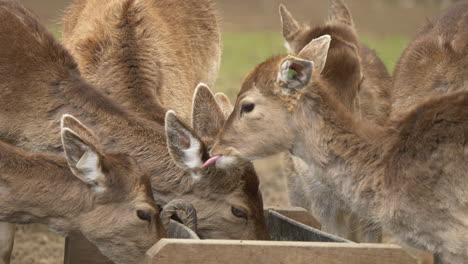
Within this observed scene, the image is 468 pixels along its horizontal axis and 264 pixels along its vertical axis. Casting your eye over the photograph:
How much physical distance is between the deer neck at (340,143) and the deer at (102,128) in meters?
0.57

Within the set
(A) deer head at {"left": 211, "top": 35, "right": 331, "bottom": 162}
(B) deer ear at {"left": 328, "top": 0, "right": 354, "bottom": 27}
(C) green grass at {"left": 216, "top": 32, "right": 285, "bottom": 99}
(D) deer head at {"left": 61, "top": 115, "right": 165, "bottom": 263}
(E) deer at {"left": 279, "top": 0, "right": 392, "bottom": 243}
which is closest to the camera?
(D) deer head at {"left": 61, "top": 115, "right": 165, "bottom": 263}

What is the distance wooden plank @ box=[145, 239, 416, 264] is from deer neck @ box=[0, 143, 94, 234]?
3.06ft

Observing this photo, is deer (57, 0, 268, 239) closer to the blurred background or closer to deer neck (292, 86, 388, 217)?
deer neck (292, 86, 388, 217)

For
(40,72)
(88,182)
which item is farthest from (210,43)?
(88,182)

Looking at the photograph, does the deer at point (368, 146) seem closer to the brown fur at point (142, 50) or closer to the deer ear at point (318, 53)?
the deer ear at point (318, 53)

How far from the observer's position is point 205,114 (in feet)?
24.7

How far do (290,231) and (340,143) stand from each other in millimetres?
751

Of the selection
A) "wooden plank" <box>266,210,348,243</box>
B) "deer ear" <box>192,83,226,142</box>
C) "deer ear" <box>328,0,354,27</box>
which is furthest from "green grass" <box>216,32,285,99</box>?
"wooden plank" <box>266,210,348,243</box>

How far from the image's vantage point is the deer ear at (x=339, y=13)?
962cm

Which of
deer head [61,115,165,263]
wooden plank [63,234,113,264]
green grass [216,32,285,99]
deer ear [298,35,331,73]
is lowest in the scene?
green grass [216,32,285,99]

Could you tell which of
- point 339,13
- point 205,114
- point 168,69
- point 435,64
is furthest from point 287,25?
point 205,114

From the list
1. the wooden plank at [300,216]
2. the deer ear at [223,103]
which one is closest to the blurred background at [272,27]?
the deer ear at [223,103]

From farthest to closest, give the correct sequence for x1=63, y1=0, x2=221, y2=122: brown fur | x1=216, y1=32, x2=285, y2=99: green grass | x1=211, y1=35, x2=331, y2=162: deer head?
x1=216, y1=32, x2=285, y2=99: green grass
x1=63, y1=0, x2=221, y2=122: brown fur
x1=211, y1=35, x2=331, y2=162: deer head

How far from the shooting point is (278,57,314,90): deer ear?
21.5 feet
